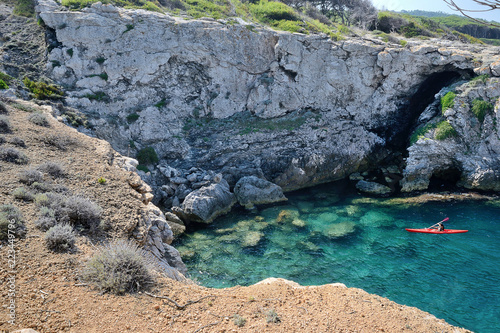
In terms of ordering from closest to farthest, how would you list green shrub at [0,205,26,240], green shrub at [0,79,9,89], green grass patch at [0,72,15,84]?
green shrub at [0,205,26,240] → green shrub at [0,79,9,89] → green grass patch at [0,72,15,84]

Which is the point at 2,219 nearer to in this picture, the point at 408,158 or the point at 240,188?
the point at 240,188

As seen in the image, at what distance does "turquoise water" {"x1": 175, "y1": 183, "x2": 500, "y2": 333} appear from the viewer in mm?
12148

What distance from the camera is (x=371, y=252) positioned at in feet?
49.7

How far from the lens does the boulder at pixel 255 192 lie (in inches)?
802

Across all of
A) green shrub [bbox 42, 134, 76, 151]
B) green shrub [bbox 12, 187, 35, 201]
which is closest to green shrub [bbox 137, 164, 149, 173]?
green shrub [bbox 42, 134, 76, 151]

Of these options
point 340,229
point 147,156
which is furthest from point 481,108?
point 147,156

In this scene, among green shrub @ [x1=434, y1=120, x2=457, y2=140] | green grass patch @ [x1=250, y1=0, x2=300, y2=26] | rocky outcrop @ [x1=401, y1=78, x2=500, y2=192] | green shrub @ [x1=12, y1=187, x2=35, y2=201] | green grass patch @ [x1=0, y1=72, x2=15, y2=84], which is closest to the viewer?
green shrub @ [x1=12, y1=187, x2=35, y2=201]

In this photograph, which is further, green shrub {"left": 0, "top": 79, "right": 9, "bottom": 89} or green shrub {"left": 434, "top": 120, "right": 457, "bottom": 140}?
green shrub {"left": 434, "top": 120, "right": 457, "bottom": 140}

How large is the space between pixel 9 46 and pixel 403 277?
29548 millimetres

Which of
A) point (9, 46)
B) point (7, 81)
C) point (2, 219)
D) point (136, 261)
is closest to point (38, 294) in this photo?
point (136, 261)

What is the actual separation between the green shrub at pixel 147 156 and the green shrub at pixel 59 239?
1452 centimetres

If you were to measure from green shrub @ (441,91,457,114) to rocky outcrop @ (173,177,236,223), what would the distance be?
18374 mm

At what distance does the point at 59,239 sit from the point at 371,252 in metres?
14.0

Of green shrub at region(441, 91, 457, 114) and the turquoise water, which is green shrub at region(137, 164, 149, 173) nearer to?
the turquoise water
